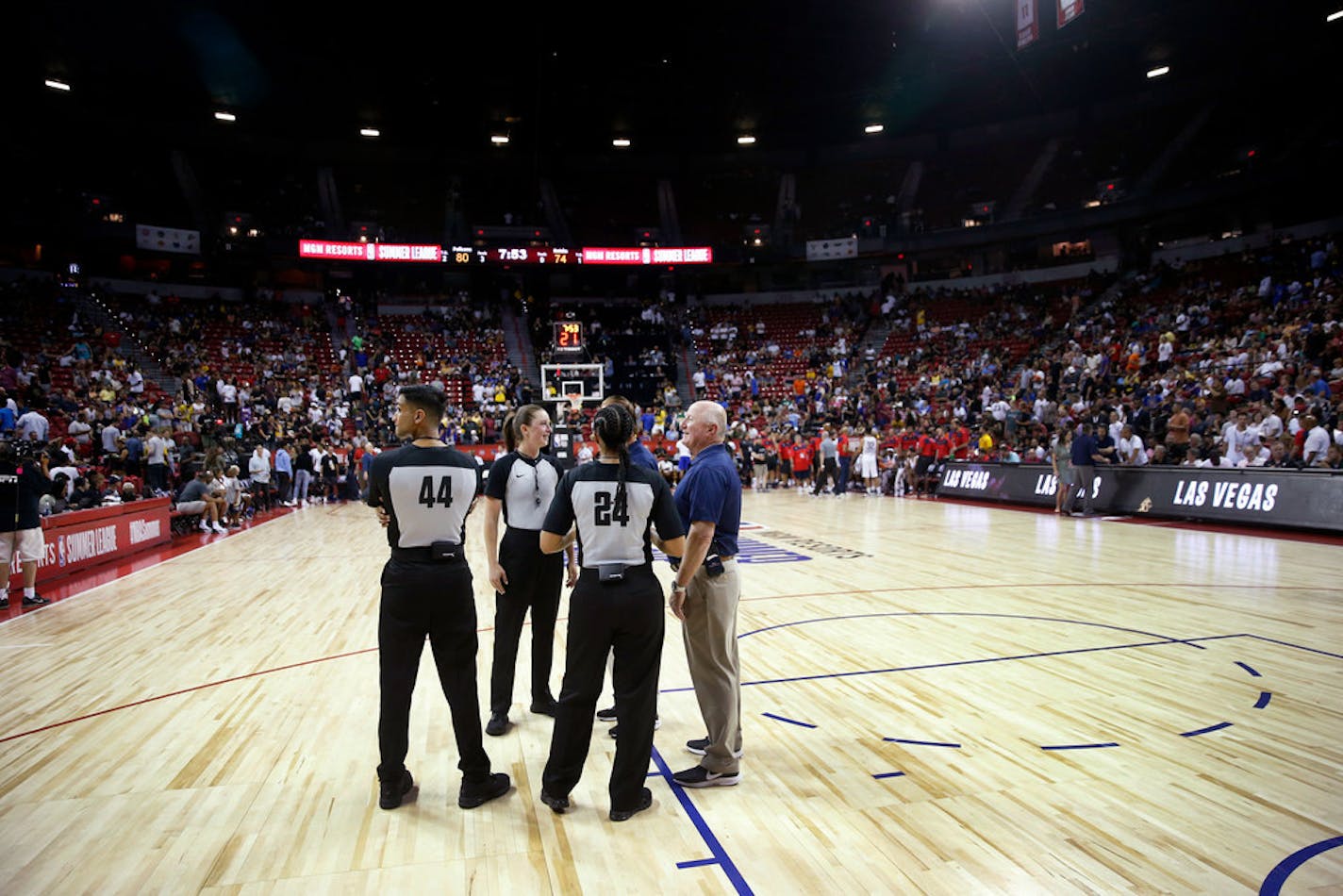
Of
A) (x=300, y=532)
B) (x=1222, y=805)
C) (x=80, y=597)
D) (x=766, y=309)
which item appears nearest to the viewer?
(x=1222, y=805)

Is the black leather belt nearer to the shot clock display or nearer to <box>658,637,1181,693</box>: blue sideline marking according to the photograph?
<box>658,637,1181,693</box>: blue sideline marking

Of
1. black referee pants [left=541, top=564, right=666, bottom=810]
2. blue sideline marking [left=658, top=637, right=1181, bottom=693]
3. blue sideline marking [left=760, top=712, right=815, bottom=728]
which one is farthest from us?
blue sideline marking [left=658, top=637, right=1181, bottom=693]

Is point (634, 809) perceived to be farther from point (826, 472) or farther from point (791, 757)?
point (826, 472)

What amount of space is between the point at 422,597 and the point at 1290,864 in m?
3.58

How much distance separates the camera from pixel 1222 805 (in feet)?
10.9

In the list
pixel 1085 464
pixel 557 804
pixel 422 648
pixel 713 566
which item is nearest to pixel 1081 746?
pixel 713 566

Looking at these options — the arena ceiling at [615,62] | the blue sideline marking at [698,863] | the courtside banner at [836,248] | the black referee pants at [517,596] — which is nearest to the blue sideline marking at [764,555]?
the black referee pants at [517,596]

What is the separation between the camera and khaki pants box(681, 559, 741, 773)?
364cm

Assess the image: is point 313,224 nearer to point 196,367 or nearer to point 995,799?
point 196,367

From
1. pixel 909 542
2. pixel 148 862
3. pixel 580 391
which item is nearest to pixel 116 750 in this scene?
pixel 148 862

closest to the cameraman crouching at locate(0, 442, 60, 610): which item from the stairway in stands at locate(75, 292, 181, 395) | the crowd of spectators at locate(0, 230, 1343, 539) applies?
the crowd of spectators at locate(0, 230, 1343, 539)

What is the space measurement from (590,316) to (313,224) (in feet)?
42.8

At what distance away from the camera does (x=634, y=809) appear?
3338 millimetres

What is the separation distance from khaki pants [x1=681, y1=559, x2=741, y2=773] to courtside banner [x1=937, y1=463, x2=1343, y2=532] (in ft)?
37.8
